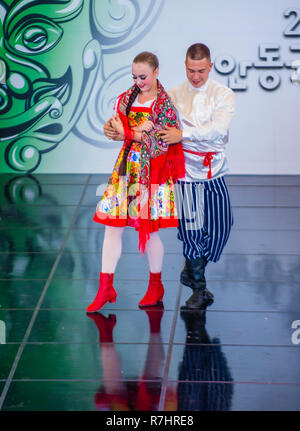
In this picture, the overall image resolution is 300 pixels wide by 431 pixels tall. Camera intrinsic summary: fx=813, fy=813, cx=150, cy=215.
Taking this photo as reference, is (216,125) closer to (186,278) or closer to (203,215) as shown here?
(203,215)

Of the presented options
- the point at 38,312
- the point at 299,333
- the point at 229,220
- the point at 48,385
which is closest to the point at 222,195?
the point at 229,220

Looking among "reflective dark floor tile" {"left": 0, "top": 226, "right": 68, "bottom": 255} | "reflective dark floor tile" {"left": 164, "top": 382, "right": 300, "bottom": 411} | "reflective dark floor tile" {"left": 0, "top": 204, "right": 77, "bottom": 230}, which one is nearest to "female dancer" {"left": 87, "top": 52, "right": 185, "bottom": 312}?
"reflective dark floor tile" {"left": 164, "top": 382, "right": 300, "bottom": 411}

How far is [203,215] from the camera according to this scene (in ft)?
12.6

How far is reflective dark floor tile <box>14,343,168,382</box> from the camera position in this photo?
3.12 m

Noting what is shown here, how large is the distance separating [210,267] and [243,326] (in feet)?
3.14

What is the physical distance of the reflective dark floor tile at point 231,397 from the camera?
9.32 ft

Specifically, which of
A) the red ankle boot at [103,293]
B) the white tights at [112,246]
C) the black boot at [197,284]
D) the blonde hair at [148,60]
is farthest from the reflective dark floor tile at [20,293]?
the blonde hair at [148,60]

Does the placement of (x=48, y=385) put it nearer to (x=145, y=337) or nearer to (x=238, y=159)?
(x=145, y=337)

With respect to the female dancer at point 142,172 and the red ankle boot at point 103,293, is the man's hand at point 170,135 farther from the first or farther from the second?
the red ankle boot at point 103,293

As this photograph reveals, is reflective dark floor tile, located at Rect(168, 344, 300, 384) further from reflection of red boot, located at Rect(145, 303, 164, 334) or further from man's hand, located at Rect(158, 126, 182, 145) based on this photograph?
man's hand, located at Rect(158, 126, 182, 145)

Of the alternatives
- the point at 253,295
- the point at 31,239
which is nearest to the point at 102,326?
the point at 253,295

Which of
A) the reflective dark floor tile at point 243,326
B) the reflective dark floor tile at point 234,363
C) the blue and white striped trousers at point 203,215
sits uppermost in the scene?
the blue and white striped trousers at point 203,215

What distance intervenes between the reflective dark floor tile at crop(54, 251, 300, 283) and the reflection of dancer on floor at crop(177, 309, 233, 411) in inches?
30.5

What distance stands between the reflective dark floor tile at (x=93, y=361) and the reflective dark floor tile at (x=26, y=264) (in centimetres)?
108
